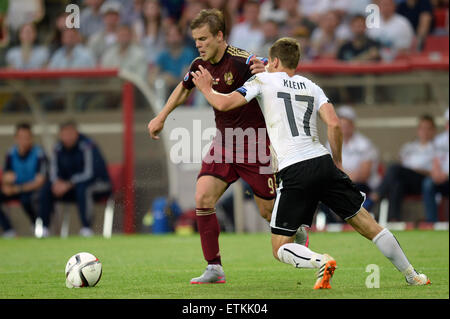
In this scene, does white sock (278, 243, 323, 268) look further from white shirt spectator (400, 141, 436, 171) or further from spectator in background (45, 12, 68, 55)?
spectator in background (45, 12, 68, 55)

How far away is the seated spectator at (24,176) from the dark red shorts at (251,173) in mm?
7681

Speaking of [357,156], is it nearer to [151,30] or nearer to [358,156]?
[358,156]

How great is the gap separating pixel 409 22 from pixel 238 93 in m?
9.80

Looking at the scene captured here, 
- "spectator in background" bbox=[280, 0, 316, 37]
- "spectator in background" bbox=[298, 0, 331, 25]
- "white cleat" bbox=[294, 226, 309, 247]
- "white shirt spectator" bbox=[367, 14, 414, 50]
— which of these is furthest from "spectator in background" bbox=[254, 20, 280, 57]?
"white cleat" bbox=[294, 226, 309, 247]

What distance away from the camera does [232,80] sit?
27.2ft

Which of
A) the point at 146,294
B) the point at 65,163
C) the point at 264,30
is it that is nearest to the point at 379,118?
the point at 264,30

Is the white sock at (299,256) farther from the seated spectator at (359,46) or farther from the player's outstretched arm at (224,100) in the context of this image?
the seated spectator at (359,46)

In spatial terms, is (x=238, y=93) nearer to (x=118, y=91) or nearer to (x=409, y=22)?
(x=118, y=91)

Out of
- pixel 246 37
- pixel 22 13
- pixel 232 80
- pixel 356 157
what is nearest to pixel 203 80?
pixel 232 80

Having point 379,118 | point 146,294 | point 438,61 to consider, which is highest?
point 438,61

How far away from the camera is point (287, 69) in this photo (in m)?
7.39

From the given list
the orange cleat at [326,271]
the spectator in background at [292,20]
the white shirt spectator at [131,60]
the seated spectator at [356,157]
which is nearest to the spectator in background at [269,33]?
the spectator in background at [292,20]

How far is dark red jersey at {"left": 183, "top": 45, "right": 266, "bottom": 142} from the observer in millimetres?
8297

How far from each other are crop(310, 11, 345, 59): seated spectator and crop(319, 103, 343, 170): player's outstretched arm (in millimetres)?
8925
